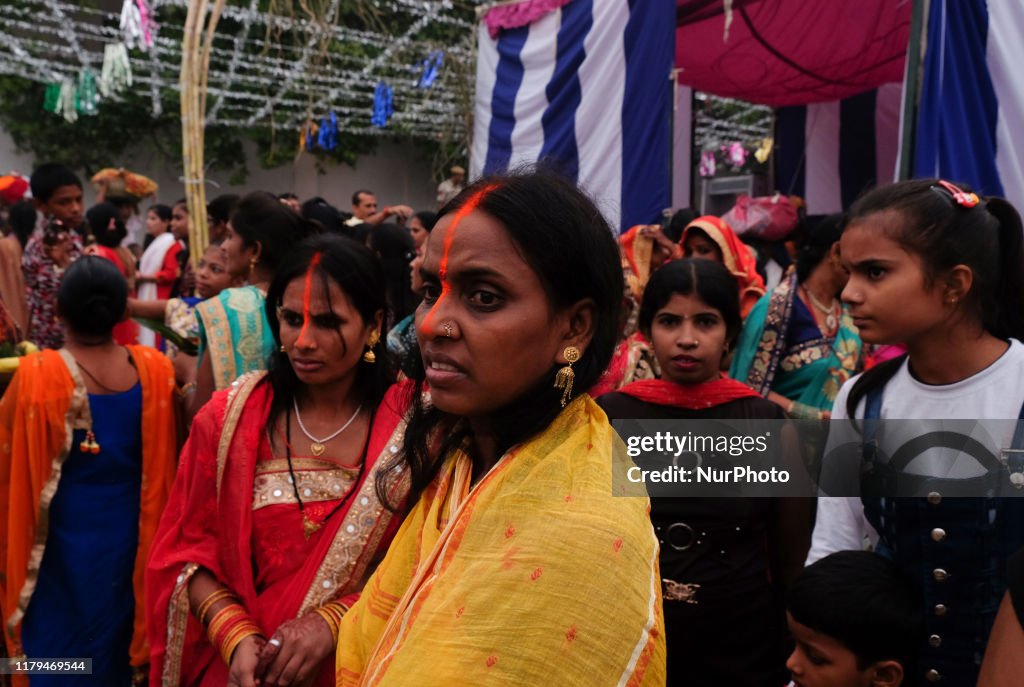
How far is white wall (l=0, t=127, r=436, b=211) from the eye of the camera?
55.3ft

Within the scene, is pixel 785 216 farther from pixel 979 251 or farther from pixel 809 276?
pixel 979 251

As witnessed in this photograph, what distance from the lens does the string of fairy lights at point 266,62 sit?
9.77 m

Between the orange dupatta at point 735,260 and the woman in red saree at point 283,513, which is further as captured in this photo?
the orange dupatta at point 735,260

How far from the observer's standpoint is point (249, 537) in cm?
200

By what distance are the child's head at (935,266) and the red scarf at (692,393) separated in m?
0.69

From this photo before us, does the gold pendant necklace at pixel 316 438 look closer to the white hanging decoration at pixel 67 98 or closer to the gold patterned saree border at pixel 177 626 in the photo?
the gold patterned saree border at pixel 177 626

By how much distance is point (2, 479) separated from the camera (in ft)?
9.29

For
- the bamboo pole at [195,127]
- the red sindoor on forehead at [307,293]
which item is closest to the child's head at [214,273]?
the bamboo pole at [195,127]

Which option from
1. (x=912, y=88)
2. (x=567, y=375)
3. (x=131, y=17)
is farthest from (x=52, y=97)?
(x=567, y=375)

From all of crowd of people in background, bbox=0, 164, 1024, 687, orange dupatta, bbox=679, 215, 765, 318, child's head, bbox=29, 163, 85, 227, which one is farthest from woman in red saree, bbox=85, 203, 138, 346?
orange dupatta, bbox=679, 215, 765, 318

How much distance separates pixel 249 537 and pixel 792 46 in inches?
293

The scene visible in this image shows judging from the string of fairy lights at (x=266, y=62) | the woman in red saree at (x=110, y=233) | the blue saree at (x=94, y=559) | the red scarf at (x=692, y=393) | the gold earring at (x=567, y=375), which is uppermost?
the string of fairy lights at (x=266, y=62)

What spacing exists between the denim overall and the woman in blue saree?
1461mm

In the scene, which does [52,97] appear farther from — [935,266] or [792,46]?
[935,266]
